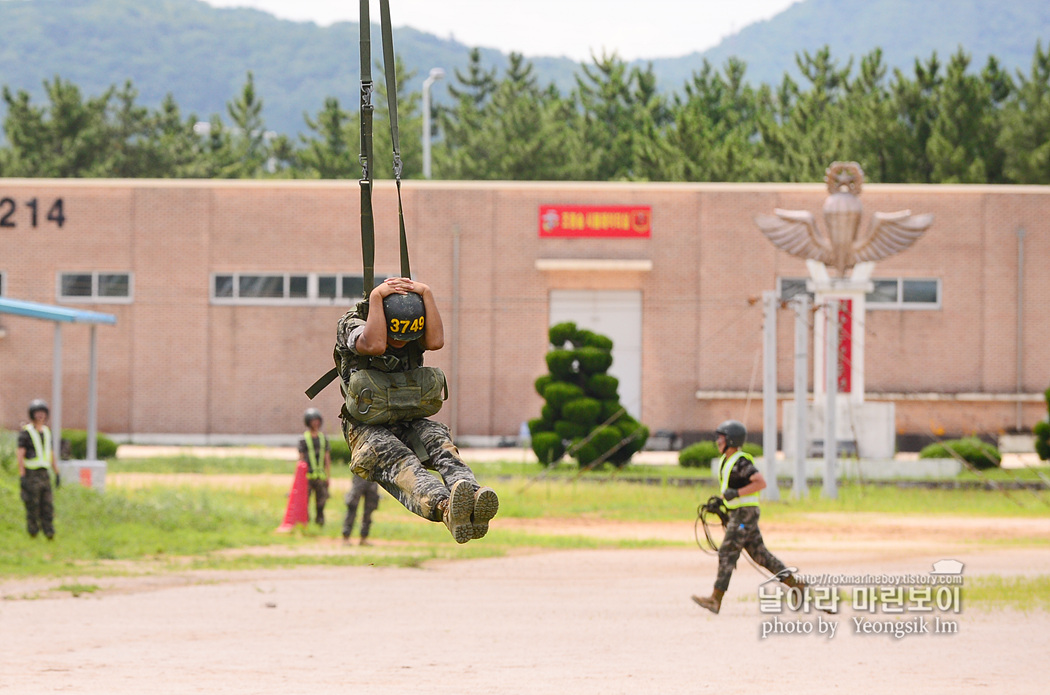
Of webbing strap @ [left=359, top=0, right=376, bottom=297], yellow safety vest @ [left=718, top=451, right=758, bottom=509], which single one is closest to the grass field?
yellow safety vest @ [left=718, top=451, right=758, bottom=509]

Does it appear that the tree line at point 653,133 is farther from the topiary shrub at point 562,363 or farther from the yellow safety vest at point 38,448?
the yellow safety vest at point 38,448

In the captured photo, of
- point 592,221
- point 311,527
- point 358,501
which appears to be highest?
point 592,221

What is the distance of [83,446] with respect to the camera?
37.0 meters

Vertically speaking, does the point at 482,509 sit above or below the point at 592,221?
below

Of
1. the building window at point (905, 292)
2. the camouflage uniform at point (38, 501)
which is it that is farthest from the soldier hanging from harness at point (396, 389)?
the building window at point (905, 292)

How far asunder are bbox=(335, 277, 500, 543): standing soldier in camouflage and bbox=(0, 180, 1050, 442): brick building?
34478mm

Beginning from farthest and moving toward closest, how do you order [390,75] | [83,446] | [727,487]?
1. [83,446]
2. [727,487]
3. [390,75]

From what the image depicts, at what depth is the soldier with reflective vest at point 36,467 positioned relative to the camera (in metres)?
18.7

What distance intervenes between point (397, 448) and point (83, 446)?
1228 inches

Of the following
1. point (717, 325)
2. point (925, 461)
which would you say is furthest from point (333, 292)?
point (925, 461)

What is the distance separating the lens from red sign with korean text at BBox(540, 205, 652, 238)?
4275 cm

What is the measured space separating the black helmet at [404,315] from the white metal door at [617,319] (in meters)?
35.4

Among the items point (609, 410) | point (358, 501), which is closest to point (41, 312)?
point (358, 501)

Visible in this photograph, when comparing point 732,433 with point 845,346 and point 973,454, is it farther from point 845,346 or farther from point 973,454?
point 973,454
